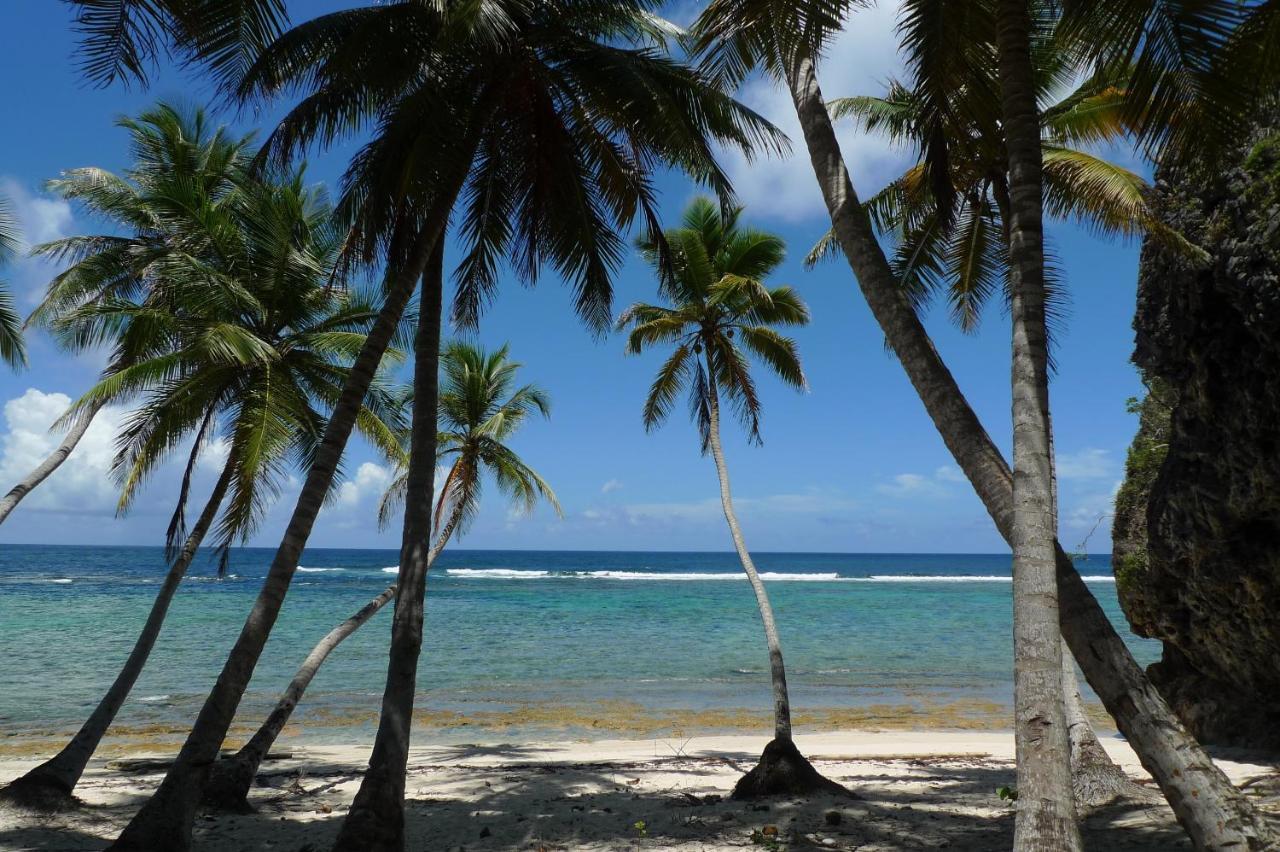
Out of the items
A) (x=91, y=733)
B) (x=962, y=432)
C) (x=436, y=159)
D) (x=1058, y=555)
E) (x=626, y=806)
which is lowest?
(x=626, y=806)

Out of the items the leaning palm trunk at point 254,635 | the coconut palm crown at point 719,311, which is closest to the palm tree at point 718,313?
the coconut palm crown at point 719,311

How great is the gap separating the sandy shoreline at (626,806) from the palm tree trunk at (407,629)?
3.76 ft

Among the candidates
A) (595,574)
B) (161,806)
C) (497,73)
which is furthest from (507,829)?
(595,574)

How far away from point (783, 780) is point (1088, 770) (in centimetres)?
269

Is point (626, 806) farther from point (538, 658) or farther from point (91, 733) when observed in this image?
point (538, 658)

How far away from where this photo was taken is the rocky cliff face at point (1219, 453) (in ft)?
22.2

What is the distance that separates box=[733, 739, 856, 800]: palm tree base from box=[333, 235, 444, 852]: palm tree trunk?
3580mm

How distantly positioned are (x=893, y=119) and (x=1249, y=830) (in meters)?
8.57

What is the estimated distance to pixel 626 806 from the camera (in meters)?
8.49

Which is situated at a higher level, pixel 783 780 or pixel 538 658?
pixel 783 780

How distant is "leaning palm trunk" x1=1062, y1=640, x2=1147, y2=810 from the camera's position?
756 centimetres

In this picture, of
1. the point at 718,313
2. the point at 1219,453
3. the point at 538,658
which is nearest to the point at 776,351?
the point at 718,313

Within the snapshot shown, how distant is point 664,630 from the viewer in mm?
33781

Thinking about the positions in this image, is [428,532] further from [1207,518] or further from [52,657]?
[52,657]
